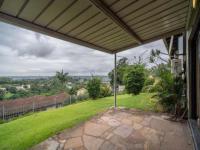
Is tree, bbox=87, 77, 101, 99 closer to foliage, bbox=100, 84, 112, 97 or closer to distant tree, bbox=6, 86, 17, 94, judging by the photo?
foliage, bbox=100, 84, 112, 97

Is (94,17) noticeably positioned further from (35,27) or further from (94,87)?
(94,87)

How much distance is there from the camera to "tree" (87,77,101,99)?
333 inches

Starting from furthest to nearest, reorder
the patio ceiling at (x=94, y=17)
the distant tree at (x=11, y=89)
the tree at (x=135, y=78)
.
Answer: the distant tree at (x=11, y=89) < the tree at (x=135, y=78) < the patio ceiling at (x=94, y=17)

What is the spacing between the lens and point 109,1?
212 centimetres

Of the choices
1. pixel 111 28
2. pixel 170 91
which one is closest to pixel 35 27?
pixel 111 28

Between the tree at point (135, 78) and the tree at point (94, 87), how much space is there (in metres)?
1.70

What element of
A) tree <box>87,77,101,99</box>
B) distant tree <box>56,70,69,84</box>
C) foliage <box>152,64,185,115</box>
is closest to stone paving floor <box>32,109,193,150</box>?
foliage <box>152,64,185,115</box>

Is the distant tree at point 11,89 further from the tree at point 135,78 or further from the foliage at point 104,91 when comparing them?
the tree at point 135,78

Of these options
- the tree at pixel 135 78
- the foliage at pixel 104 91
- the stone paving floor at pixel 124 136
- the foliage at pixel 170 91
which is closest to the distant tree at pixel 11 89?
the foliage at pixel 104 91

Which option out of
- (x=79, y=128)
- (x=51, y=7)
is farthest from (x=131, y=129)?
(x=51, y=7)

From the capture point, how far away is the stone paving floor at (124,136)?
8.81ft

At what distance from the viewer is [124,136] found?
123 inches

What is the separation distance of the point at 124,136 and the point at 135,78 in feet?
16.1

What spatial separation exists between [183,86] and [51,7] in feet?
13.0
